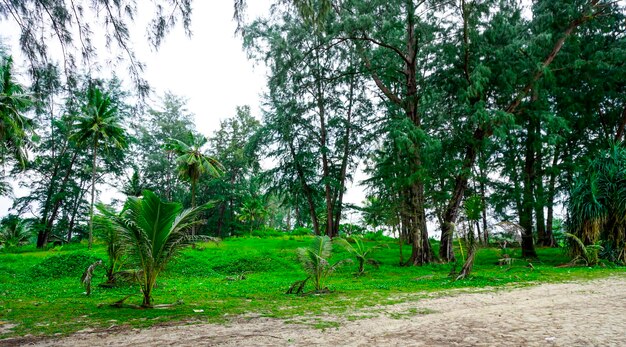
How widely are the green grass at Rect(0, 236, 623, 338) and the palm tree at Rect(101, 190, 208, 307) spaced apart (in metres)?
0.44

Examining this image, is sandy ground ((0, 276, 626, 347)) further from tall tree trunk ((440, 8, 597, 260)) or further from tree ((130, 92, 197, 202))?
tree ((130, 92, 197, 202))

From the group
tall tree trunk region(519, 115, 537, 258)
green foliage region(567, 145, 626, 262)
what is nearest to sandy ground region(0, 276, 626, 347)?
green foliage region(567, 145, 626, 262)

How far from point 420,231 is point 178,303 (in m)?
10.8

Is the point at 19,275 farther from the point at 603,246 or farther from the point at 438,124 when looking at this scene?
the point at 603,246

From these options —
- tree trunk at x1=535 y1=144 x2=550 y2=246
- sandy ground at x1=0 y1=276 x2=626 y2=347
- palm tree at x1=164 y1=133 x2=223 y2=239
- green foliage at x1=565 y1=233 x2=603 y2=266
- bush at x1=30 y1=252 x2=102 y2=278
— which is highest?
palm tree at x1=164 y1=133 x2=223 y2=239

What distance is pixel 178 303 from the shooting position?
23.7ft

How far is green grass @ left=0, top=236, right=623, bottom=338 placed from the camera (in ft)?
19.2

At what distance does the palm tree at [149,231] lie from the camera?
6691mm

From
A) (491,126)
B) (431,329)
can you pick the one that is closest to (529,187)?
(491,126)

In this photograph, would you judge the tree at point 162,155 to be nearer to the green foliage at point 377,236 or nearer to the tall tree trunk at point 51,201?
the tall tree trunk at point 51,201

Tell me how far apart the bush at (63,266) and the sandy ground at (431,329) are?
1207 centimetres

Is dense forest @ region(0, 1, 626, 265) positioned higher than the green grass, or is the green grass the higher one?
dense forest @ region(0, 1, 626, 265)

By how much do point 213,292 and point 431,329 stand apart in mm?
6229

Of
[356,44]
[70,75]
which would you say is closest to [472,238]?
[356,44]
